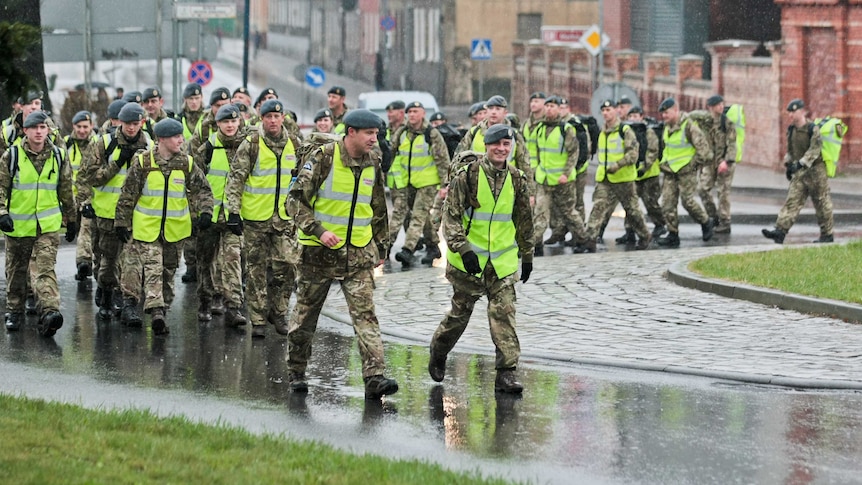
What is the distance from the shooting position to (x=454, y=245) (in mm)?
10094

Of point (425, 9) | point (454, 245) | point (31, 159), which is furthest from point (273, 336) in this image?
point (425, 9)

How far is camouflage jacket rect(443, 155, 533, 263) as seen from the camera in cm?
1011

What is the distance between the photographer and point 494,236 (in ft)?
33.5

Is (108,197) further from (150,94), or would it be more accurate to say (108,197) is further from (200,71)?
(200,71)

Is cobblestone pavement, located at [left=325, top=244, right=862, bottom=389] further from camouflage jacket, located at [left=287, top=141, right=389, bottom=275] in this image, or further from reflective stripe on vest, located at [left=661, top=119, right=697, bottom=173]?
reflective stripe on vest, located at [left=661, top=119, right=697, bottom=173]

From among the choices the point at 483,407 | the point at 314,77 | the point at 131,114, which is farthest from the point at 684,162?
the point at 314,77

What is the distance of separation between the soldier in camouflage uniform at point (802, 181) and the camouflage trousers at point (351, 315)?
415 inches

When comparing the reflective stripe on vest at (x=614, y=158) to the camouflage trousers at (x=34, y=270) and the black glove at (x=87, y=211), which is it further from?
the camouflage trousers at (x=34, y=270)

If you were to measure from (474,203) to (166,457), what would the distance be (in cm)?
314

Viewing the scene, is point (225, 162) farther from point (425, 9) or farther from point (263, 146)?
point (425, 9)

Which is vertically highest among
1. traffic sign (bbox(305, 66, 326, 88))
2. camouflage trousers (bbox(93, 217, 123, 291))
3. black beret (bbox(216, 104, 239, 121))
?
traffic sign (bbox(305, 66, 326, 88))

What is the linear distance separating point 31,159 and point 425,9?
53547 millimetres

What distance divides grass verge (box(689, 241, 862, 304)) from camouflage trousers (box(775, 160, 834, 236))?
186 cm

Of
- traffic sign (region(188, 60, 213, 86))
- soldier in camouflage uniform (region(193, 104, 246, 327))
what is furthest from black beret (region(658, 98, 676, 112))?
traffic sign (region(188, 60, 213, 86))
